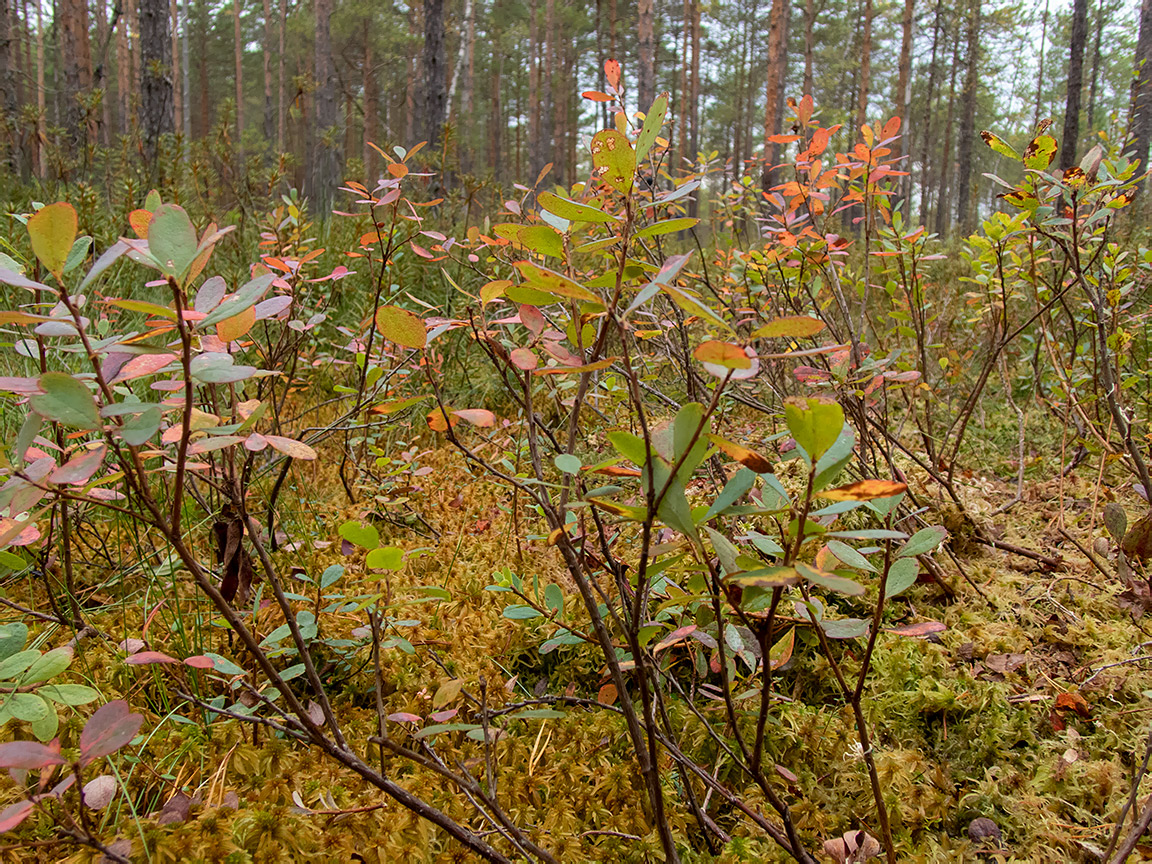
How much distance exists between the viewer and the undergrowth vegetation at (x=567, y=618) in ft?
2.03

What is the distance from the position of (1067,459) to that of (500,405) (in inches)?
96.1

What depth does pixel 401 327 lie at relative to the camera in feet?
2.56

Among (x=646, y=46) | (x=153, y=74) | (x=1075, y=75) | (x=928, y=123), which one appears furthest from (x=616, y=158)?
(x=928, y=123)

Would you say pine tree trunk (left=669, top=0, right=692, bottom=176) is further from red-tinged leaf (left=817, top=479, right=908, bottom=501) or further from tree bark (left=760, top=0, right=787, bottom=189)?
red-tinged leaf (left=817, top=479, right=908, bottom=501)

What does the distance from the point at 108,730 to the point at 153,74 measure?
268 inches

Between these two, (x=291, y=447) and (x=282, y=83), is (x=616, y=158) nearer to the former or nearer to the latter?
(x=291, y=447)

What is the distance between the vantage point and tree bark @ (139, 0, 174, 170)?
5773mm

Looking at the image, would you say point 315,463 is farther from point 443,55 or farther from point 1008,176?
point 1008,176

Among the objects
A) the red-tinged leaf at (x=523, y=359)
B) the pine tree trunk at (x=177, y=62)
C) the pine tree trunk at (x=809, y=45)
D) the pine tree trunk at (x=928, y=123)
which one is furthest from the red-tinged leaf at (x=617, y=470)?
the pine tree trunk at (x=177, y=62)

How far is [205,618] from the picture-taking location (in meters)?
1.39

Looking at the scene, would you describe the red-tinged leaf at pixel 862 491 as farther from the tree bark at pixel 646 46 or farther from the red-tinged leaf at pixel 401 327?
the tree bark at pixel 646 46

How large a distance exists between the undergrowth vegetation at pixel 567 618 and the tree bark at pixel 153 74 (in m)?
5.19

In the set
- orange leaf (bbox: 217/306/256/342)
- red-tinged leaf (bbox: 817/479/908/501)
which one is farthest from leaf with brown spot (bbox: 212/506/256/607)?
red-tinged leaf (bbox: 817/479/908/501)

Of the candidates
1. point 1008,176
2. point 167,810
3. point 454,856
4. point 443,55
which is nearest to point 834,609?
point 454,856
